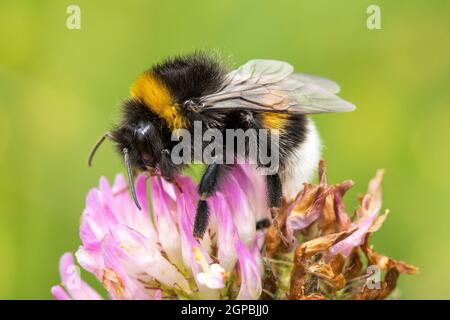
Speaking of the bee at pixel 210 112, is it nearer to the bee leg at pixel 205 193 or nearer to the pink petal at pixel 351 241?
the bee leg at pixel 205 193

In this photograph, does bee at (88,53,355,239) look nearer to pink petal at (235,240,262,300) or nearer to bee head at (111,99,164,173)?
bee head at (111,99,164,173)

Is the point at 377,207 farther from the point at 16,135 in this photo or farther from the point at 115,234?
the point at 16,135

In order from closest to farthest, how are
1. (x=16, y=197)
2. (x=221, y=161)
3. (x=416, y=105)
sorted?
(x=221, y=161), (x=16, y=197), (x=416, y=105)

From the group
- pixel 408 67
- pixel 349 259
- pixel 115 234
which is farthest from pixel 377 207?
pixel 408 67

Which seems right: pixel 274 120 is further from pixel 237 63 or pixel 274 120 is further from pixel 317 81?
pixel 237 63

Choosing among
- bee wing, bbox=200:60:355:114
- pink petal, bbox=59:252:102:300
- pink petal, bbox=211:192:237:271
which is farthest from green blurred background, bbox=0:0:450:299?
pink petal, bbox=211:192:237:271

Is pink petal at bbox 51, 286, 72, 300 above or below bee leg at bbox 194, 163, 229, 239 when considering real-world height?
below
